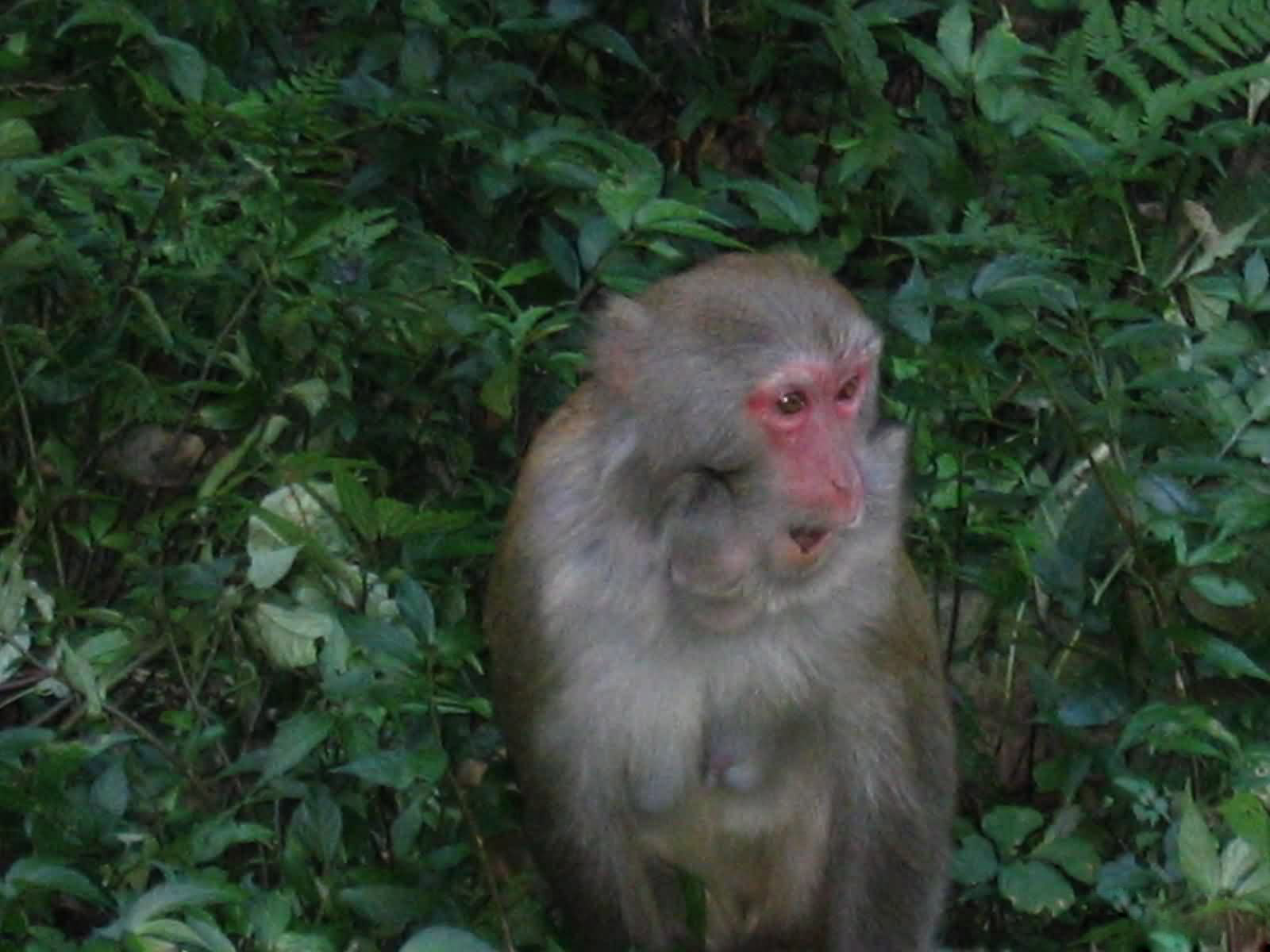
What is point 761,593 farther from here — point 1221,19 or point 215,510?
→ point 1221,19

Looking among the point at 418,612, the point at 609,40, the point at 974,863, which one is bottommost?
the point at 974,863

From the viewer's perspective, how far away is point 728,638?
15.2 feet

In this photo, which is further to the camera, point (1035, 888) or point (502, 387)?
point (502, 387)

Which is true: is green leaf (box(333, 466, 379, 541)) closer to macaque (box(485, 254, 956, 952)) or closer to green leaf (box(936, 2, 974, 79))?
macaque (box(485, 254, 956, 952))

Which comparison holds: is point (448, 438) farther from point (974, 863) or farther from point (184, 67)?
point (974, 863)

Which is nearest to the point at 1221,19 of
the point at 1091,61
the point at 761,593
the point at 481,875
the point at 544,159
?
the point at 1091,61

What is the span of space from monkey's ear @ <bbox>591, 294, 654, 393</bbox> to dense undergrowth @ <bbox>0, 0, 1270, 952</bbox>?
1.24 ft

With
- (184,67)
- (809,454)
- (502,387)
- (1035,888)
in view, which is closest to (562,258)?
(502,387)

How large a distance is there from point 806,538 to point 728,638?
0.34 m

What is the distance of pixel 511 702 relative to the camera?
481 centimetres

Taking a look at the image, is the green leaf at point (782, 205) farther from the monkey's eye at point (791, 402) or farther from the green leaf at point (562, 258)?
the monkey's eye at point (791, 402)

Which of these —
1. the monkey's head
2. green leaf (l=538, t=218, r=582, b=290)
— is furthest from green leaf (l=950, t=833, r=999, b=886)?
green leaf (l=538, t=218, r=582, b=290)

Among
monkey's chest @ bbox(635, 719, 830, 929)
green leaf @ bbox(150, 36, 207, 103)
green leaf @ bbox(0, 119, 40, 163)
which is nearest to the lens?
monkey's chest @ bbox(635, 719, 830, 929)

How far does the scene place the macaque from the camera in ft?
14.4
